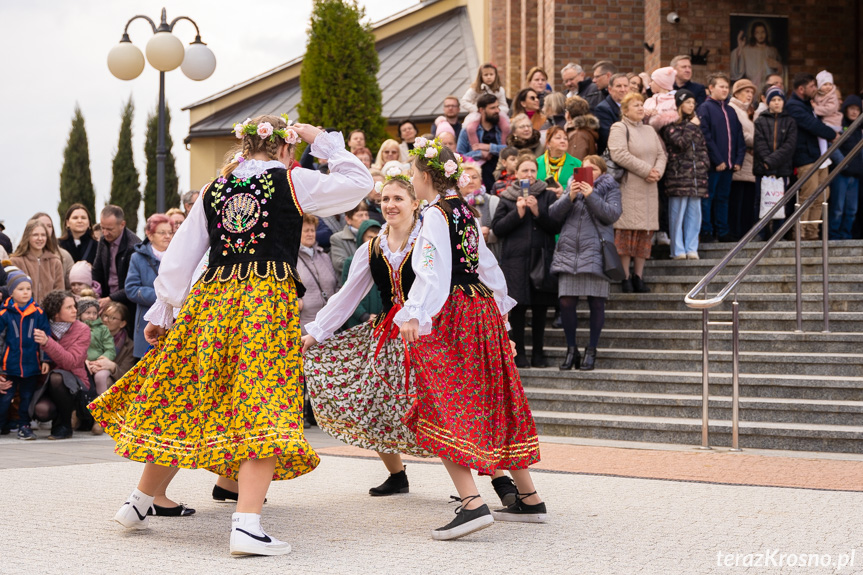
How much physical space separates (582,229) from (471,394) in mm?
4986

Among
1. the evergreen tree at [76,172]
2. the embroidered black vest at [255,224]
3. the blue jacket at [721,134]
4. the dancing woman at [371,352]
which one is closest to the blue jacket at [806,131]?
the blue jacket at [721,134]

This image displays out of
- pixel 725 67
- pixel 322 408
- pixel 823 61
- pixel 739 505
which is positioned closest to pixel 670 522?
pixel 739 505

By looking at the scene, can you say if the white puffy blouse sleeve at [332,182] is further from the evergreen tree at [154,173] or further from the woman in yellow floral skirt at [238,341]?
the evergreen tree at [154,173]

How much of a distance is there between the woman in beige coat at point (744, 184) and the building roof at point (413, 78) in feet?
38.1

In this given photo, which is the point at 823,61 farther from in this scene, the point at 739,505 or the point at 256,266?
the point at 256,266

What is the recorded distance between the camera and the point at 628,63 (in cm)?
1769

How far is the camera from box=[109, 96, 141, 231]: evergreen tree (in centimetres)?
3888

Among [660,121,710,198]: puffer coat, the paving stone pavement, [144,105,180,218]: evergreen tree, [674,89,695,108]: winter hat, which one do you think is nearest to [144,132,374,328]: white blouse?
the paving stone pavement

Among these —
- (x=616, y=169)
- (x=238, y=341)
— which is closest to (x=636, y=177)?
(x=616, y=169)

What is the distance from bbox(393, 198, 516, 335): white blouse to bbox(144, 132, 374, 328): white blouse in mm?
418

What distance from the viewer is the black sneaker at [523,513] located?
5.55 m

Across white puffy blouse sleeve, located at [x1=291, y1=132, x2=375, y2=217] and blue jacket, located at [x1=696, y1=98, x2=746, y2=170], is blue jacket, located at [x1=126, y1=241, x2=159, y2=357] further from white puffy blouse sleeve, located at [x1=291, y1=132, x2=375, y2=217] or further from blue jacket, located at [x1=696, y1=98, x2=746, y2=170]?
blue jacket, located at [x1=696, y1=98, x2=746, y2=170]

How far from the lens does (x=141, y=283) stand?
10.0 m

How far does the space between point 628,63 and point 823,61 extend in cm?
Result: 319
